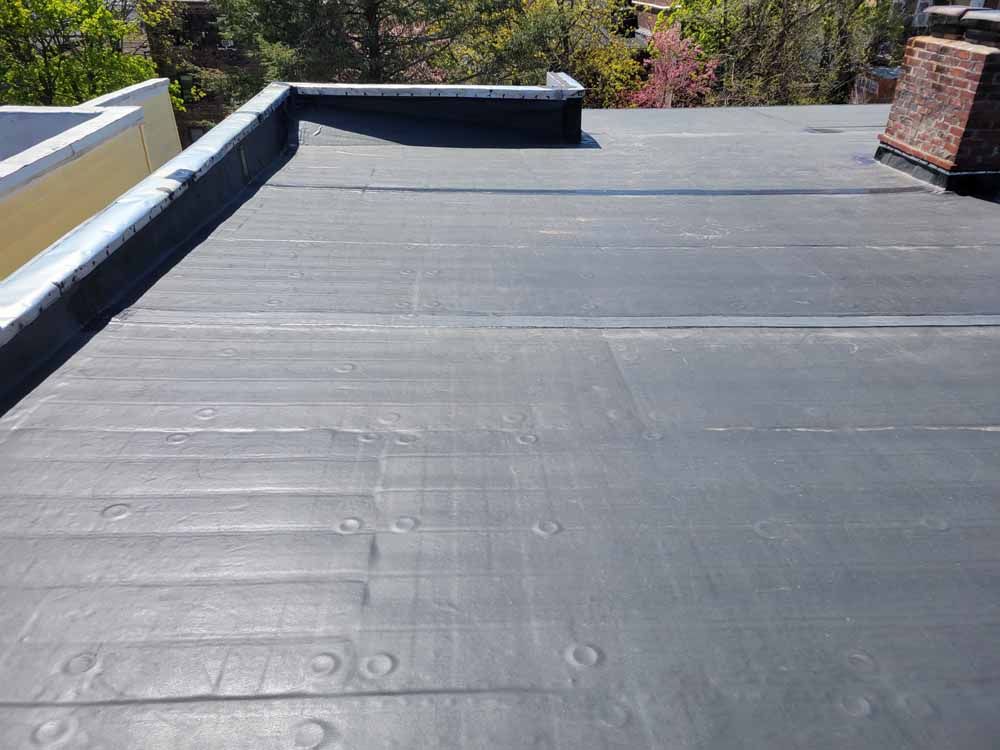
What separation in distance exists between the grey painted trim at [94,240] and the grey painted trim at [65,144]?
1641 millimetres

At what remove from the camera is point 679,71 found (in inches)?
616

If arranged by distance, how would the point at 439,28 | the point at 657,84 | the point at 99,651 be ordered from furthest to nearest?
the point at 439,28 → the point at 657,84 → the point at 99,651

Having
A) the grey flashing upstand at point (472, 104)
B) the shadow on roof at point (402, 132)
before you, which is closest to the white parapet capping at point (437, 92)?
the grey flashing upstand at point (472, 104)

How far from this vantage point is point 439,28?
63.7 ft

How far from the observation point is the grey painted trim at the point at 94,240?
2436 mm

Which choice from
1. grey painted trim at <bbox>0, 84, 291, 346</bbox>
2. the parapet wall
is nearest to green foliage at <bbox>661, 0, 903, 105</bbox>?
the parapet wall

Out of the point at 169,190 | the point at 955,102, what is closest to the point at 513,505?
the point at 169,190

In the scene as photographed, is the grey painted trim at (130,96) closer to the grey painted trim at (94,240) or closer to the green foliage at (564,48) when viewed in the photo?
the grey painted trim at (94,240)

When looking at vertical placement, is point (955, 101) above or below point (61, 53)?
above

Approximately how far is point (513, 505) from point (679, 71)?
15954mm

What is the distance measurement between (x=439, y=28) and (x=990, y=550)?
20.4 meters

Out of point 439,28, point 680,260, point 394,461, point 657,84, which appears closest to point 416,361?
point 394,461

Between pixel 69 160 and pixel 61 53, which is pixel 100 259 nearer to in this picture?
pixel 69 160

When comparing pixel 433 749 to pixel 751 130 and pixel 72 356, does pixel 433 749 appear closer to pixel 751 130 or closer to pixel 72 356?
pixel 72 356
